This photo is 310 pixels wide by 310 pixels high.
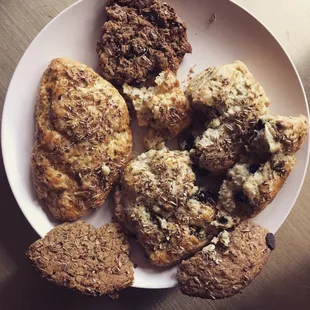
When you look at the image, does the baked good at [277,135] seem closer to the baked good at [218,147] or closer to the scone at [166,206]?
the baked good at [218,147]

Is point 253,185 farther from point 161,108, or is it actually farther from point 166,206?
point 161,108

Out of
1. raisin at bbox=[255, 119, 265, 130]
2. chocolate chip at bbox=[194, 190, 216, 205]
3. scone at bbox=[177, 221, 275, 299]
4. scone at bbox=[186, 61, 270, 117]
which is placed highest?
scone at bbox=[186, 61, 270, 117]

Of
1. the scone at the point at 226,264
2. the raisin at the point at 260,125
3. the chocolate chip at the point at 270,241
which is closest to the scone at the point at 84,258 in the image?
the scone at the point at 226,264

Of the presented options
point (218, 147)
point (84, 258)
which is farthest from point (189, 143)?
point (84, 258)

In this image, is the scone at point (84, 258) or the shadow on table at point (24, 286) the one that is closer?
the scone at point (84, 258)

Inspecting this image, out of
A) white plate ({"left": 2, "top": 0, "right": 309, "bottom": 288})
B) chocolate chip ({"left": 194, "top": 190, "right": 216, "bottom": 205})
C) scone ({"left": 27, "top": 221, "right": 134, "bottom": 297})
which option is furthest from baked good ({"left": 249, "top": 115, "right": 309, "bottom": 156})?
scone ({"left": 27, "top": 221, "right": 134, "bottom": 297})

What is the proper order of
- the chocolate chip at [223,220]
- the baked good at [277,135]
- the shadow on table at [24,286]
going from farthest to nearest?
1. the shadow on table at [24,286]
2. the chocolate chip at [223,220]
3. the baked good at [277,135]

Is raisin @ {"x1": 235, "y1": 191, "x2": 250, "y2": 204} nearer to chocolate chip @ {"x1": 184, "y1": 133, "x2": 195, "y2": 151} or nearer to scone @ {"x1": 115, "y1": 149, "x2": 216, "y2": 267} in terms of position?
scone @ {"x1": 115, "y1": 149, "x2": 216, "y2": 267}
